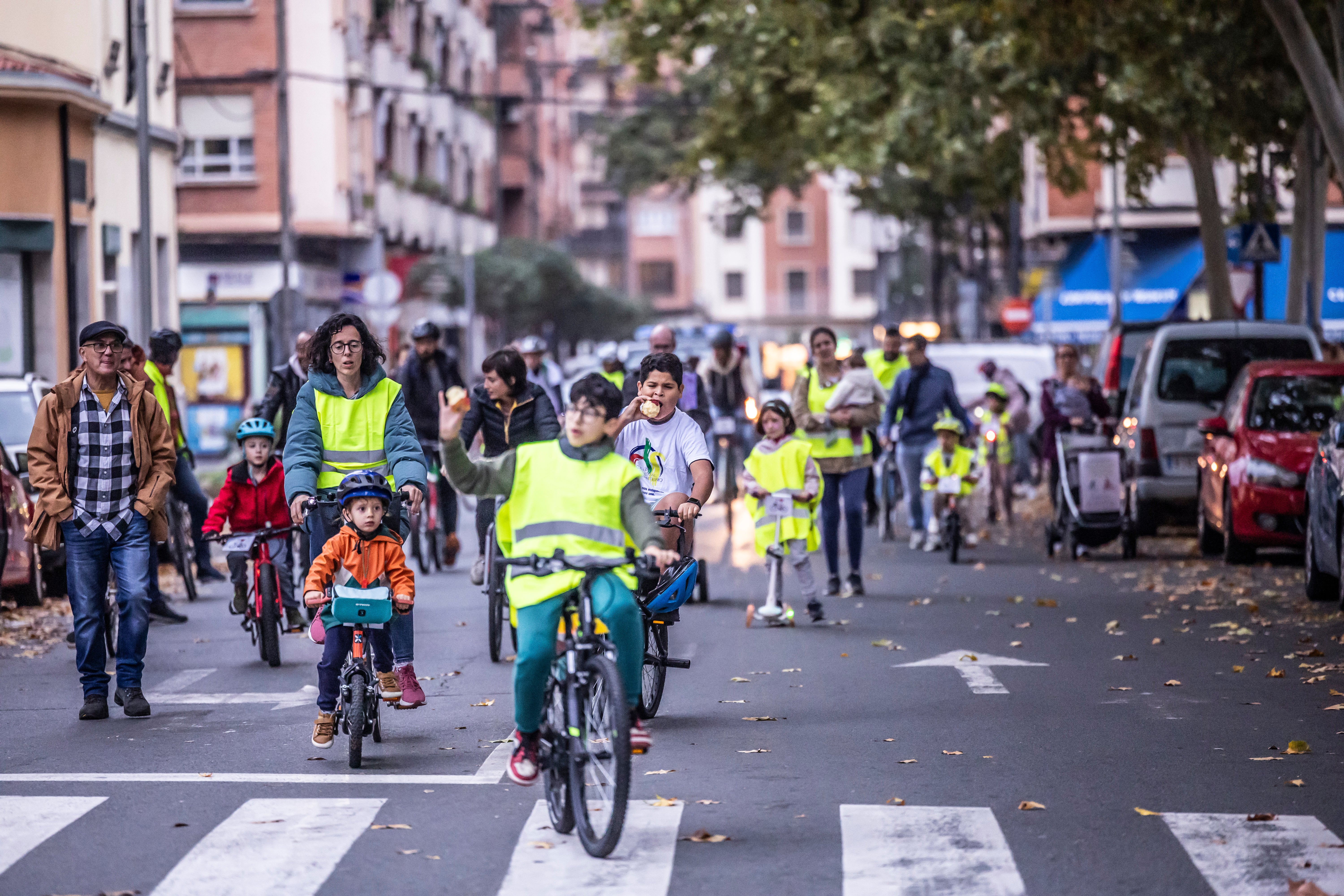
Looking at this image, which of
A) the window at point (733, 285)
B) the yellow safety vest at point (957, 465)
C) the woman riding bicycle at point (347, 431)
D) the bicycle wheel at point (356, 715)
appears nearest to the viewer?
the bicycle wheel at point (356, 715)

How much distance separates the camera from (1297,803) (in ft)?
24.8

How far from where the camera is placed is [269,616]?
11633mm

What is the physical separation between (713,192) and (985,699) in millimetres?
92616

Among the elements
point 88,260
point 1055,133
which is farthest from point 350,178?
point 1055,133

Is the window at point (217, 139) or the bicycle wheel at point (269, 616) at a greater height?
the window at point (217, 139)

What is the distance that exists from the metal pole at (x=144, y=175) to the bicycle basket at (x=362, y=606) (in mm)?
14397

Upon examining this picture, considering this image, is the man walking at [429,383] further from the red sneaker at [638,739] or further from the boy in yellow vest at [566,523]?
the red sneaker at [638,739]

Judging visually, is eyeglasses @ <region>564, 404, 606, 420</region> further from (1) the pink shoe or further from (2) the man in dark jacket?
(2) the man in dark jacket

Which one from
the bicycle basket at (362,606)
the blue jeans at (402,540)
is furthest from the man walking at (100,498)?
the bicycle basket at (362,606)

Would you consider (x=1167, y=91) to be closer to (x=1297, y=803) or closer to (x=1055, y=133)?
(x=1055, y=133)

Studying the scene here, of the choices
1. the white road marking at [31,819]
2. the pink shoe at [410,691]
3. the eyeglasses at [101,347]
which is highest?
the eyeglasses at [101,347]

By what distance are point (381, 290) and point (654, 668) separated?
81.8 ft

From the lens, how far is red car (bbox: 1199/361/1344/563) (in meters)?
16.1

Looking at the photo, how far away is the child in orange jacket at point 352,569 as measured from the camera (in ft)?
28.2
